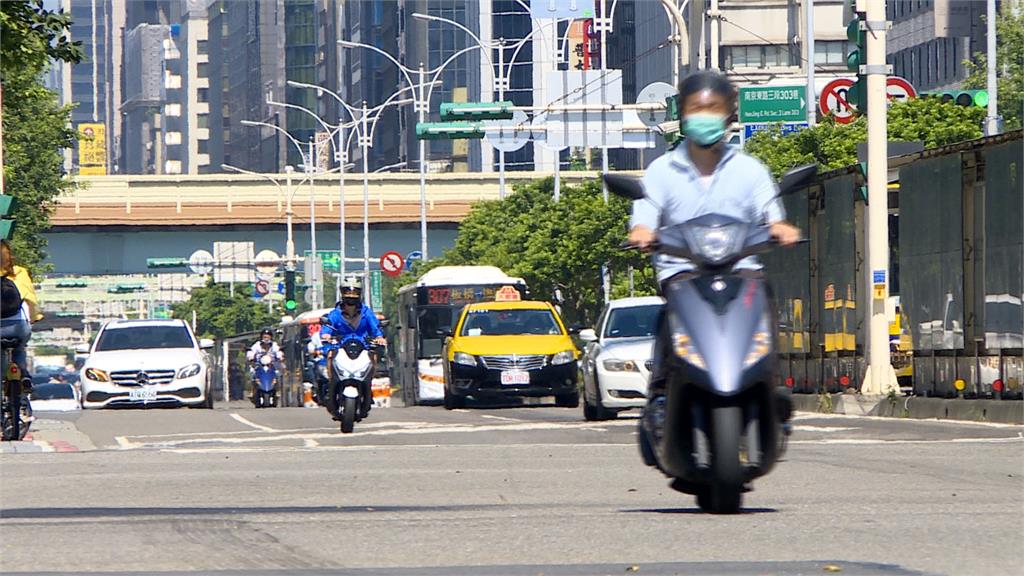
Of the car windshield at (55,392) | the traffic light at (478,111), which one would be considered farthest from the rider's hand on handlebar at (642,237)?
the car windshield at (55,392)

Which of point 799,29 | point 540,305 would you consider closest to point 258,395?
point 540,305

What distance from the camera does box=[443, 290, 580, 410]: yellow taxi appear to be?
32.3m

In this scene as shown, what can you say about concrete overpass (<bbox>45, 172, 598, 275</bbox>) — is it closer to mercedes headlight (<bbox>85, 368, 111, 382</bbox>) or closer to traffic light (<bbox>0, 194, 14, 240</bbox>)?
mercedes headlight (<bbox>85, 368, 111, 382</bbox>)

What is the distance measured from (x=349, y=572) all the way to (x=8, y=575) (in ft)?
3.80

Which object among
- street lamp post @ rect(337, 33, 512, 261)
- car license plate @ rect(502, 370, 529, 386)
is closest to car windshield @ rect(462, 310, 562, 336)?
car license plate @ rect(502, 370, 529, 386)

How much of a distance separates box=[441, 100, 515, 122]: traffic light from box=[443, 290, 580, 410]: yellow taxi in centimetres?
1414

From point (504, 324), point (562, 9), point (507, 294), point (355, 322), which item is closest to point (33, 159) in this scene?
point (562, 9)

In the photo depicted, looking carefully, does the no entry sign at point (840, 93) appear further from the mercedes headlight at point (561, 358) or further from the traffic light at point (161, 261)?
the traffic light at point (161, 261)

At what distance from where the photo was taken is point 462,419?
26234mm

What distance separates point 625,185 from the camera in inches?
351

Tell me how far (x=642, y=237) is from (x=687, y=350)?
0.52 metres

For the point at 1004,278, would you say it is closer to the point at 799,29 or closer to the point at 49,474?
the point at 49,474

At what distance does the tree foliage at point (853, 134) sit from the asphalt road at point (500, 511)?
24.9m

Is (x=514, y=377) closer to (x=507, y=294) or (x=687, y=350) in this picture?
(x=507, y=294)
